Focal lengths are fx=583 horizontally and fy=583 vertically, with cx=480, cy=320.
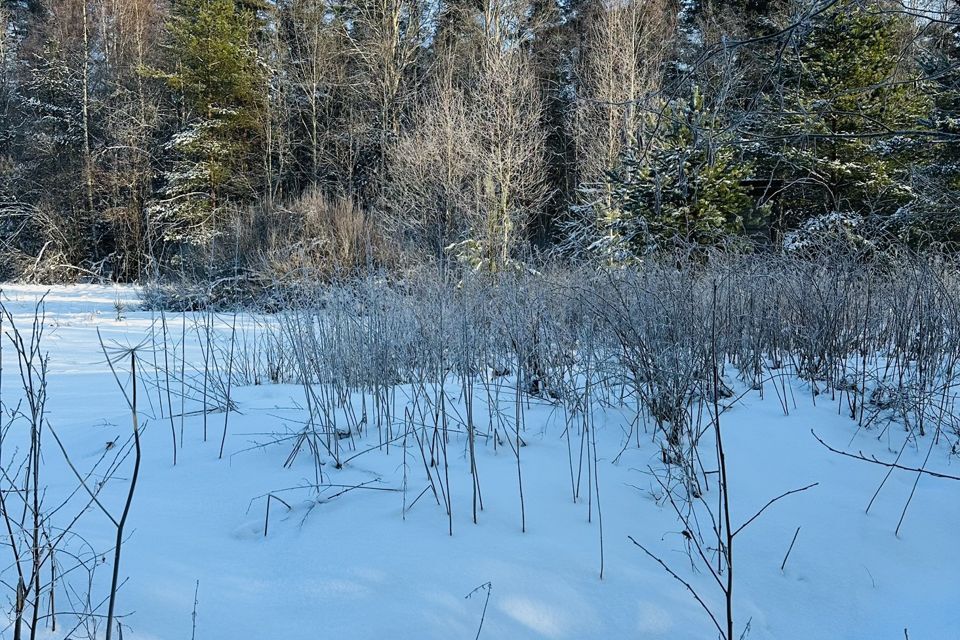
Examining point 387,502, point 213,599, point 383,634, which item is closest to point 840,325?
point 387,502

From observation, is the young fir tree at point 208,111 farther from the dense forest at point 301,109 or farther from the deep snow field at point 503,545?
the deep snow field at point 503,545

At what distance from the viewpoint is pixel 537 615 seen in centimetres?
152

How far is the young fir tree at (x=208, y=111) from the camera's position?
54.6 feet

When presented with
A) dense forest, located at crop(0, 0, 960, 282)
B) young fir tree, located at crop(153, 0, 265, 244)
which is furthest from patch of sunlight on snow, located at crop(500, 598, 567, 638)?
young fir tree, located at crop(153, 0, 265, 244)

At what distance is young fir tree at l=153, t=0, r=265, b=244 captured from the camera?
655 inches

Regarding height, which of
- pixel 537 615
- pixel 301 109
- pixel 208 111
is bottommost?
pixel 537 615

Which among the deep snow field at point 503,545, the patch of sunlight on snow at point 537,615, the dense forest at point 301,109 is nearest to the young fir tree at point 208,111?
the dense forest at point 301,109

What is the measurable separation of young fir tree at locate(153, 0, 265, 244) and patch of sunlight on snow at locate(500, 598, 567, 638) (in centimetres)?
1667

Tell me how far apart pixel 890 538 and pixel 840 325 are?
1898mm

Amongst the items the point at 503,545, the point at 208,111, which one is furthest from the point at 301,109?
→ the point at 503,545

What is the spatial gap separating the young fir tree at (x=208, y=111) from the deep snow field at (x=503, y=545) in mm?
15735

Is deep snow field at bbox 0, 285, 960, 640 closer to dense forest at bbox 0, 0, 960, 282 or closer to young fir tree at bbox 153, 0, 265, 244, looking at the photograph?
dense forest at bbox 0, 0, 960, 282

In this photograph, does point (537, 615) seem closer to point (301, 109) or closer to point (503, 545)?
point (503, 545)

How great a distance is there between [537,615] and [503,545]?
11.3 inches
